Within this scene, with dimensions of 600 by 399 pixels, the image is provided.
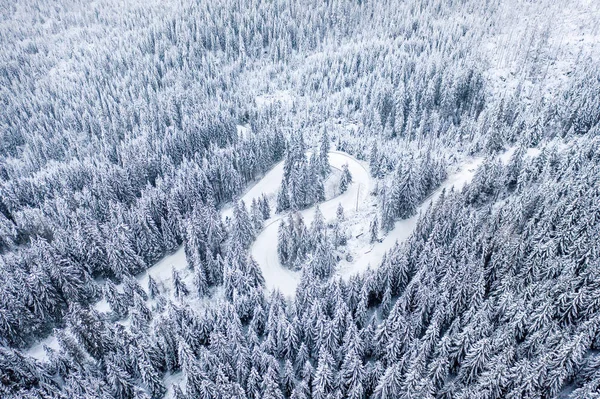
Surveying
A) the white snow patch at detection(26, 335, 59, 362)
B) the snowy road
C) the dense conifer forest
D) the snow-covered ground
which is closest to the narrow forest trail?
the snowy road

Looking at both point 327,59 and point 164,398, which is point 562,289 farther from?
point 327,59

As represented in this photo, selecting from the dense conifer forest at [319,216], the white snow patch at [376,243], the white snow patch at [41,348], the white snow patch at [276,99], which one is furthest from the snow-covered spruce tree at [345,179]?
the white snow patch at [41,348]

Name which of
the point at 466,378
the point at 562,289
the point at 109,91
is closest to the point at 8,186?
the point at 109,91

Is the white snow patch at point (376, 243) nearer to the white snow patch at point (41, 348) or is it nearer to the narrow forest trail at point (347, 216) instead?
the narrow forest trail at point (347, 216)

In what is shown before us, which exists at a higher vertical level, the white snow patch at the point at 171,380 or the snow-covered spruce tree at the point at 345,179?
the snow-covered spruce tree at the point at 345,179

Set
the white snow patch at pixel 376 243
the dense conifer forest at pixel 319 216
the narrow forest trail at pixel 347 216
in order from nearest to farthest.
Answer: the dense conifer forest at pixel 319 216 → the white snow patch at pixel 376 243 → the narrow forest trail at pixel 347 216

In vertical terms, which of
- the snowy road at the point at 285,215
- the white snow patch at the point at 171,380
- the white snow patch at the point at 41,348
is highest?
the snowy road at the point at 285,215

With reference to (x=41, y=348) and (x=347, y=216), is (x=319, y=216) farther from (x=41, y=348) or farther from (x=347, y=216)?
(x=41, y=348)

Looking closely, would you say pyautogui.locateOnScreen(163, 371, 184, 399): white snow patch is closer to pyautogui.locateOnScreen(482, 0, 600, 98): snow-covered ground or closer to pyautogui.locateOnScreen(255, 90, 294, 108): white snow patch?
pyautogui.locateOnScreen(255, 90, 294, 108): white snow patch
